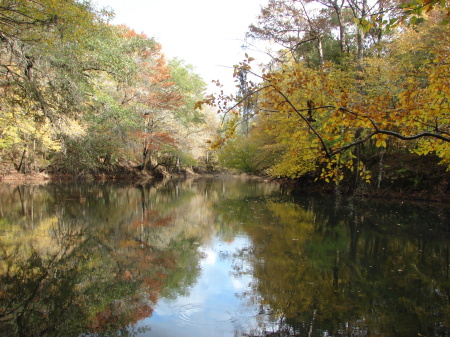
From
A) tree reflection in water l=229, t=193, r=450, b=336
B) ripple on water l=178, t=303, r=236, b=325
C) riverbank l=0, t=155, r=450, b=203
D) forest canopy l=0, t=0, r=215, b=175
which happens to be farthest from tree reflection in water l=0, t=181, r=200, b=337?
riverbank l=0, t=155, r=450, b=203

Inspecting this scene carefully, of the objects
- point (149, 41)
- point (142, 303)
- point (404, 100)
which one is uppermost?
point (149, 41)

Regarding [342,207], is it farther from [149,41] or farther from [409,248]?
[149,41]

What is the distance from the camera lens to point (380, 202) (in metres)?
15.9

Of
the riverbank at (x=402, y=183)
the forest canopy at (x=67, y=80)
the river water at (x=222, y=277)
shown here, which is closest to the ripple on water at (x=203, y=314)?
the river water at (x=222, y=277)

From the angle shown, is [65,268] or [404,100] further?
[65,268]

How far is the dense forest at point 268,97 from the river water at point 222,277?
1.84 metres

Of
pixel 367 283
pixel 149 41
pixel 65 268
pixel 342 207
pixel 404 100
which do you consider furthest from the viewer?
pixel 149 41

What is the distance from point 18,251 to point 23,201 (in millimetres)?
8961

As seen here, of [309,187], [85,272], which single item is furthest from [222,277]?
[309,187]

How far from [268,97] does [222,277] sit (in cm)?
350

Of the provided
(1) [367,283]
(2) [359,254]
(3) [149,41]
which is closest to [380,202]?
(2) [359,254]

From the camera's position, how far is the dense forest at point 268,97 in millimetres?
3760

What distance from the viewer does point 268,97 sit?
391cm

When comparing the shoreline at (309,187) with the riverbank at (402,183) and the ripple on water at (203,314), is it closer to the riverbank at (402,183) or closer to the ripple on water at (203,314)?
the riverbank at (402,183)
